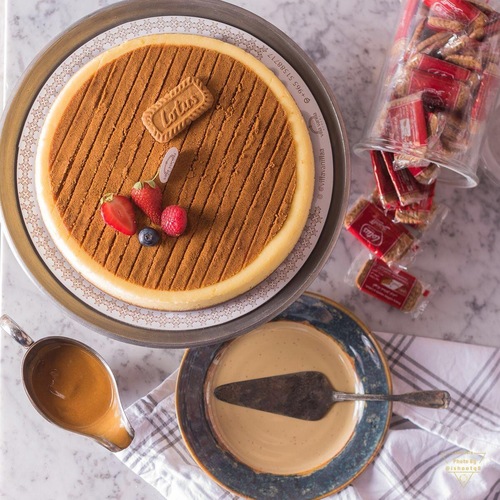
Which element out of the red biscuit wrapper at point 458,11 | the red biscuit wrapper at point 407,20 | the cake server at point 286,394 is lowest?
the cake server at point 286,394

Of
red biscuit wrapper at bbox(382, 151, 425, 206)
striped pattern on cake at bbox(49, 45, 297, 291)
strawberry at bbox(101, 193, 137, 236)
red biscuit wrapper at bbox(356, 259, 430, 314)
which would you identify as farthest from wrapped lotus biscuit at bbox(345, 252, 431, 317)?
strawberry at bbox(101, 193, 137, 236)

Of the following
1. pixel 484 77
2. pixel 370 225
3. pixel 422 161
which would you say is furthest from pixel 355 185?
pixel 484 77

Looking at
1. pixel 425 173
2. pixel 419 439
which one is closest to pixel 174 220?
pixel 425 173

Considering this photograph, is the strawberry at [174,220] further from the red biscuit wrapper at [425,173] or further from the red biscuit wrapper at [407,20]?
the red biscuit wrapper at [407,20]

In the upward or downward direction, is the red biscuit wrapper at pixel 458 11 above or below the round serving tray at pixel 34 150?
above

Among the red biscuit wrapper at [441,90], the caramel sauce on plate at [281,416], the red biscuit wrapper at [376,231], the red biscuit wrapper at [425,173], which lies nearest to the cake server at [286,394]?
the caramel sauce on plate at [281,416]

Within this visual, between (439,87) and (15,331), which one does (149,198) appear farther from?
(439,87)

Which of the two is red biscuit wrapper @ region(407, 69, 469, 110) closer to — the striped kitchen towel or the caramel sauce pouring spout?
the striped kitchen towel
